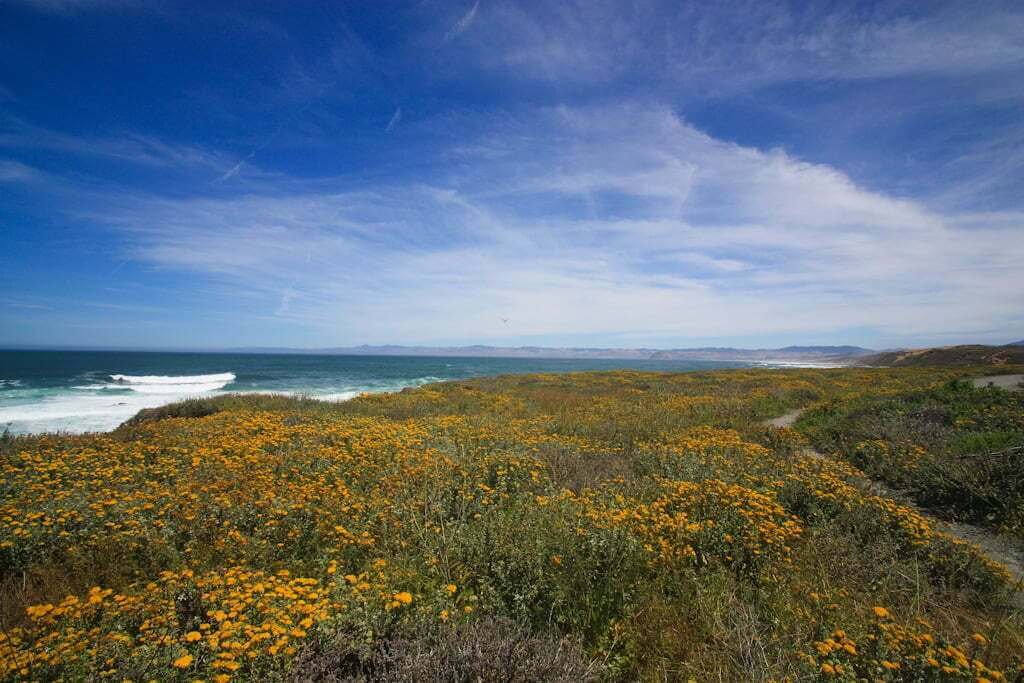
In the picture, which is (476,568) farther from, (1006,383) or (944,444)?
(1006,383)

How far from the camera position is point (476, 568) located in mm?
5020

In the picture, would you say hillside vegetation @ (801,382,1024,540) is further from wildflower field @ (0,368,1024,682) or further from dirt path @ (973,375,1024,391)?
dirt path @ (973,375,1024,391)

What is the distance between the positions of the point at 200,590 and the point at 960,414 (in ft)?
58.5

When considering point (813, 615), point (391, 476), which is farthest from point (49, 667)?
point (813, 615)

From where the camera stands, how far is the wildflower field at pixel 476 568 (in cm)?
345

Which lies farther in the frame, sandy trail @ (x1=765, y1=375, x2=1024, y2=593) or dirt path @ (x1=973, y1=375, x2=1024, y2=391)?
dirt path @ (x1=973, y1=375, x2=1024, y2=391)

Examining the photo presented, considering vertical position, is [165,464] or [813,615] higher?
[165,464]

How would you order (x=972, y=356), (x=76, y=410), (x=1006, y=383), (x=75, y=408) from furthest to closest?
(x=972, y=356)
(x=75, y=408)
(x=76, y=410)
(x=1006, y=383)

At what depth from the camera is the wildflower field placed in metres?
3.45

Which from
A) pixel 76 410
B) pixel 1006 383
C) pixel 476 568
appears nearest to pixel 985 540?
pixel 476 568

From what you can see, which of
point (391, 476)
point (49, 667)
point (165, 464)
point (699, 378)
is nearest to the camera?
point (49, 667)

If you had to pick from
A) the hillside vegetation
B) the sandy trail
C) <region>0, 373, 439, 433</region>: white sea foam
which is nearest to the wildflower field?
the hillside vegetation

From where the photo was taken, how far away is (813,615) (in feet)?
13.9

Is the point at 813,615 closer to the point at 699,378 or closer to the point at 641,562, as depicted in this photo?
the point at 641,562
